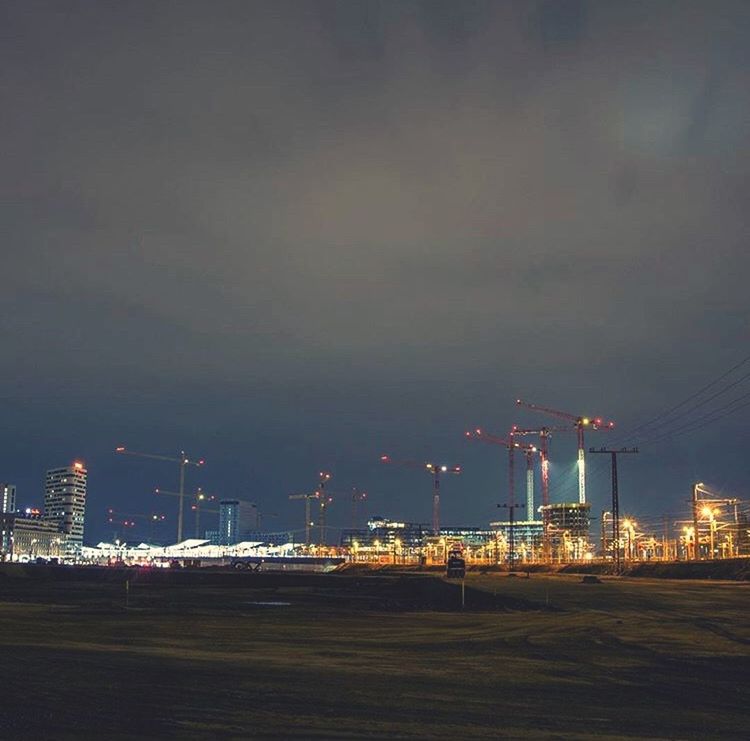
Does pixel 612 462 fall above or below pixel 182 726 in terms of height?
above

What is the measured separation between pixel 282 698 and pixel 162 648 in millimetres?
8788

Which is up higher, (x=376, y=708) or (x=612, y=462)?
(x=612, y=462)

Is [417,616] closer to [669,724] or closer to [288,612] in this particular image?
[288,612]

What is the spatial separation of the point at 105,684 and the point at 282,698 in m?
3.64

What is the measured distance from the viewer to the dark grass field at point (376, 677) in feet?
41.8

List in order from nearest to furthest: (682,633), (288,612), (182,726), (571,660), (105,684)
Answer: (182,726) < (105,684) < (571,660) < (682,633) < (288,612)

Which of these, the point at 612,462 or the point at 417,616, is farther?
the point at 612,462

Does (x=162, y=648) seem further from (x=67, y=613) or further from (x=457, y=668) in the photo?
(x=67, y=613)

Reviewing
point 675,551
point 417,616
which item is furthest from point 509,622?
point 675,551

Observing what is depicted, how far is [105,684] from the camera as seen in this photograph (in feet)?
53.0

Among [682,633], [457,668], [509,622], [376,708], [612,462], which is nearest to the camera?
[376,708]

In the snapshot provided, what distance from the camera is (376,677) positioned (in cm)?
1734

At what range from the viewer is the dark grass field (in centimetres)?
1274

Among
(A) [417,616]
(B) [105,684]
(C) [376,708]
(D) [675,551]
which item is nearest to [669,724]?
(C) [376,708]
